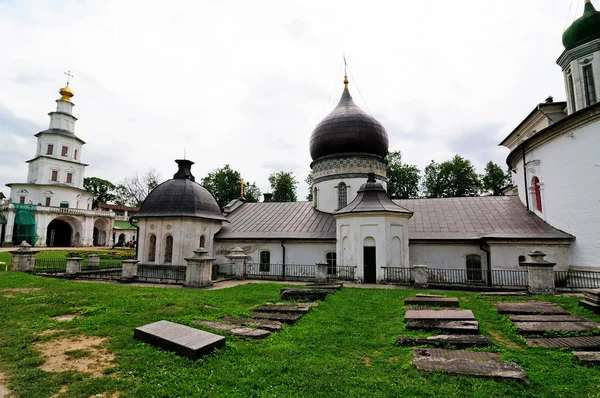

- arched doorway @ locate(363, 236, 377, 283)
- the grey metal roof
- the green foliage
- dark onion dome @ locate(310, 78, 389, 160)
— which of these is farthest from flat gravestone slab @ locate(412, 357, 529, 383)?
the green foliage

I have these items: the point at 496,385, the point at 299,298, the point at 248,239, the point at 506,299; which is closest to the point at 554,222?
the point at 506,299

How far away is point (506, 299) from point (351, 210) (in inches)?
309

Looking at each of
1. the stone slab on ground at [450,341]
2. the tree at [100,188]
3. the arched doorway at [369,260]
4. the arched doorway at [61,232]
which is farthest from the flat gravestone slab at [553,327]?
the tree at [100,188]

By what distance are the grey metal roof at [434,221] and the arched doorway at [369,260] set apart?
7.90ft

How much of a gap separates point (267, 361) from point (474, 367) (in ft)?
10.4

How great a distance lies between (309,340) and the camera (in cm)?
652

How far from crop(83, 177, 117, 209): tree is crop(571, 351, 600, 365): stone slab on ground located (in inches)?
2898

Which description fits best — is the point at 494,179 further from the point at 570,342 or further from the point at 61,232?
the point at 61,232

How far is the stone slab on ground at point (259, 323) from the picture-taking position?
7100 mm

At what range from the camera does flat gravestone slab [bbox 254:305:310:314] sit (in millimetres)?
8680

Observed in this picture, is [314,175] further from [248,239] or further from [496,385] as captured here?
[496,385]

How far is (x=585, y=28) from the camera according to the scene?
58.0ft

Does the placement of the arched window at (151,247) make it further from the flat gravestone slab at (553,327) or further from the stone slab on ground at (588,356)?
the stone slab on ground at (588,356)

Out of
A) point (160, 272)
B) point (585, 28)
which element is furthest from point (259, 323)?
point (585, 28)
